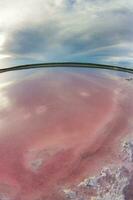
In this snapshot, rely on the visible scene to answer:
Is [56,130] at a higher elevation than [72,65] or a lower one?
lower

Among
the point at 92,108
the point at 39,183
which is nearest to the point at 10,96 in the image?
the point at 92,108

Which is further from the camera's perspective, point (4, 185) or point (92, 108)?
point (92, 108)

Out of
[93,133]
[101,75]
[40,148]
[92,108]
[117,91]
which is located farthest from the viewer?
[101,75]

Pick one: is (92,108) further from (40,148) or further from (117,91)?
(40,148)

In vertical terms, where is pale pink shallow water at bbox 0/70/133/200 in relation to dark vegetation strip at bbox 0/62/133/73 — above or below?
below

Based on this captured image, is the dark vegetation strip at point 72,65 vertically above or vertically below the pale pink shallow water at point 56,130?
above

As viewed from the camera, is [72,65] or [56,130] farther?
[72,65]

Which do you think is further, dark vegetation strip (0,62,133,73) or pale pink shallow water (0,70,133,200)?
dark vegetation strip (0,62,133,73)

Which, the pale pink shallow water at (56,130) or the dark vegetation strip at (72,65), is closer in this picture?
the pale pink shallow water at (56,130)
